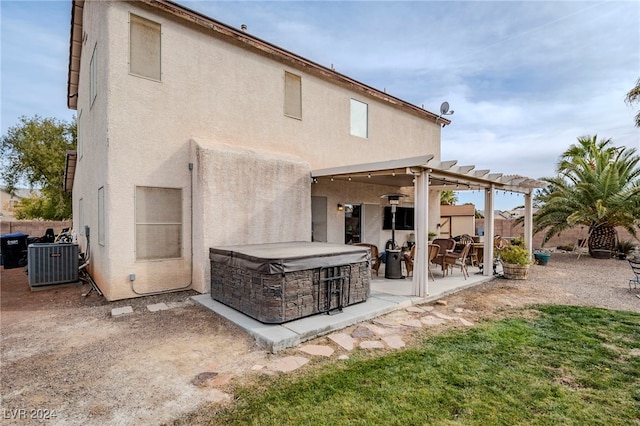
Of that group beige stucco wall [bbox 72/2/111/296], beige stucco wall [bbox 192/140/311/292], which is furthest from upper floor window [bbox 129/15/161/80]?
beige stucco wall [bbox 192/140/311/292]

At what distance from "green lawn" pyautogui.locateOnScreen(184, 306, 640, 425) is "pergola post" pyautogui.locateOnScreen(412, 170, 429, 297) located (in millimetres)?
2055

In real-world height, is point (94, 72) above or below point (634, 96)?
below

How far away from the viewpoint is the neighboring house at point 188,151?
688 cm

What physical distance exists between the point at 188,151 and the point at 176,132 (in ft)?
1.69

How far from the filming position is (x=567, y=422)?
2.87 meters

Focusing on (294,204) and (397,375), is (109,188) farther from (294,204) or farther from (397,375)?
(397,375)

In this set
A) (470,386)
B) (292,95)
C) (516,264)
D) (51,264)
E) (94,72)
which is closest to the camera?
(470,386)

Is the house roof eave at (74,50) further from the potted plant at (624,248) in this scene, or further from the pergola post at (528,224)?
the potted plant at (624,248)

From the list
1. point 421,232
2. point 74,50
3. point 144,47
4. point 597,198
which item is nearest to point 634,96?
point 597,198

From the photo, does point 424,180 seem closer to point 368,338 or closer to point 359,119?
point 368,338

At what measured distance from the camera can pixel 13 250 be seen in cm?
1217

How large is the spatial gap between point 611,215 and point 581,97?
513 centimetres

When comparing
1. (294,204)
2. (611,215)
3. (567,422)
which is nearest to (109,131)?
(294,204)

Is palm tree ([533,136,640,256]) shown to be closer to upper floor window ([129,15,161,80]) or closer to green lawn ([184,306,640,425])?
green lawn ([184,306,640,425])
